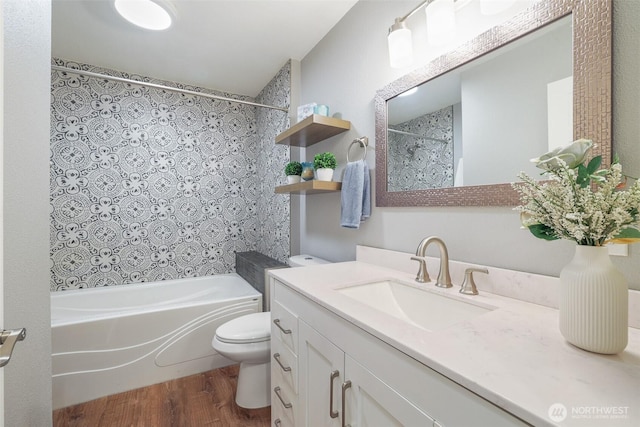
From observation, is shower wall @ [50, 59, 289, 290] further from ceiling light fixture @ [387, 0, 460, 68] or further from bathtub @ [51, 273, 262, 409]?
ceiling light fixture @ [387, 0, 460, 68]

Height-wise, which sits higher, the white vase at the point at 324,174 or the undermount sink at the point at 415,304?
the white vase at the point at 324,174

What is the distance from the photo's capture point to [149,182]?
107 inches

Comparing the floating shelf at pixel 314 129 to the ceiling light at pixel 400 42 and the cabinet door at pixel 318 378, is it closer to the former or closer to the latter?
the ceiling light at pixel 400 42

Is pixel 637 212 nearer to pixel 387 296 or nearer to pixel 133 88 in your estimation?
pixel 387 296

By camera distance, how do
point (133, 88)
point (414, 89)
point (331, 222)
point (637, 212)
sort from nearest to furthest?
point (637, 212) < point (414, 89) < point (331, 222) < point (133, 88)

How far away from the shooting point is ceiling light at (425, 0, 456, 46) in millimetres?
1099

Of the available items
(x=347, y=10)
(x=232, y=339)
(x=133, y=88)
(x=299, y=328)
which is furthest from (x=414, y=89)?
(x=133, y=88)

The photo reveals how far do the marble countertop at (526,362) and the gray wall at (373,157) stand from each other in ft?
0.62

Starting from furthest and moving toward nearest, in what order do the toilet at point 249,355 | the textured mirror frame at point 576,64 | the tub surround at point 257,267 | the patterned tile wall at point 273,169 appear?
the patterned tile wall at point 273,169
the tub surround at point 257,267
the toilet at point 249,355
the textured mirror frame at point 576,64

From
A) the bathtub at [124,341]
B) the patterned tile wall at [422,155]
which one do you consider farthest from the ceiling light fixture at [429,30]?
the bathtub at [124,341]

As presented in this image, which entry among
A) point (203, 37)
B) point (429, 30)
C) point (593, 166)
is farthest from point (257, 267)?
point (593, 166)

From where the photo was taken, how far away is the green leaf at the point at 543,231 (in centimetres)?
63

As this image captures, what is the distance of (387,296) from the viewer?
1195 mm

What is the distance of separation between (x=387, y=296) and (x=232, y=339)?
99 centimetres
